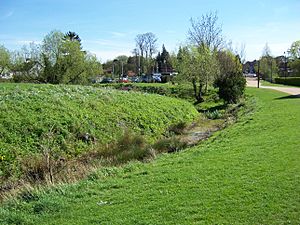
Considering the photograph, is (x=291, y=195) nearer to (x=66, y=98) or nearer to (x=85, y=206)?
(x=85, y=206)

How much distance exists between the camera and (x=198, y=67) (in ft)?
116

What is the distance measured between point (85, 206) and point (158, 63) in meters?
103

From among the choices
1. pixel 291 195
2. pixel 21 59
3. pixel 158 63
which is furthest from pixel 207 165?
pixel 158 63

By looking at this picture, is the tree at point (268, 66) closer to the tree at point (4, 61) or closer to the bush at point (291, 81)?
the bush at point (291, 81)

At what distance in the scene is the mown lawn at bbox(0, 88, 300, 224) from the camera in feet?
17.3

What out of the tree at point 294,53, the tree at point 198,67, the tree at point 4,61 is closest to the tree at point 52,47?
the tree at point 4,61

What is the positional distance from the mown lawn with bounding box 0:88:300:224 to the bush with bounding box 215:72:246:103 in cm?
2003

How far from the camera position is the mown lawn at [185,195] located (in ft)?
17.3

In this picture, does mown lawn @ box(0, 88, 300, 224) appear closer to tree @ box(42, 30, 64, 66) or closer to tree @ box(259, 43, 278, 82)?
tree @ box(42, 30, 64, 66)

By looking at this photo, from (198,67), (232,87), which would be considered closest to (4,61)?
(198,67)

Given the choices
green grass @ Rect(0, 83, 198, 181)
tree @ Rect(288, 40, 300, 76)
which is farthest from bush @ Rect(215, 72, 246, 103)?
tree @ Rect(288, 40, 300, 76)

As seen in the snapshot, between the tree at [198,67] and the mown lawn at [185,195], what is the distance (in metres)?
26.1

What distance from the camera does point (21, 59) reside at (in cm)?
5034

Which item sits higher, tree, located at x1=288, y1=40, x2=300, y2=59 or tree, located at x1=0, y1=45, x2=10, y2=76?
tree, located at x1=288, y1=40, x2=300, y2=59
